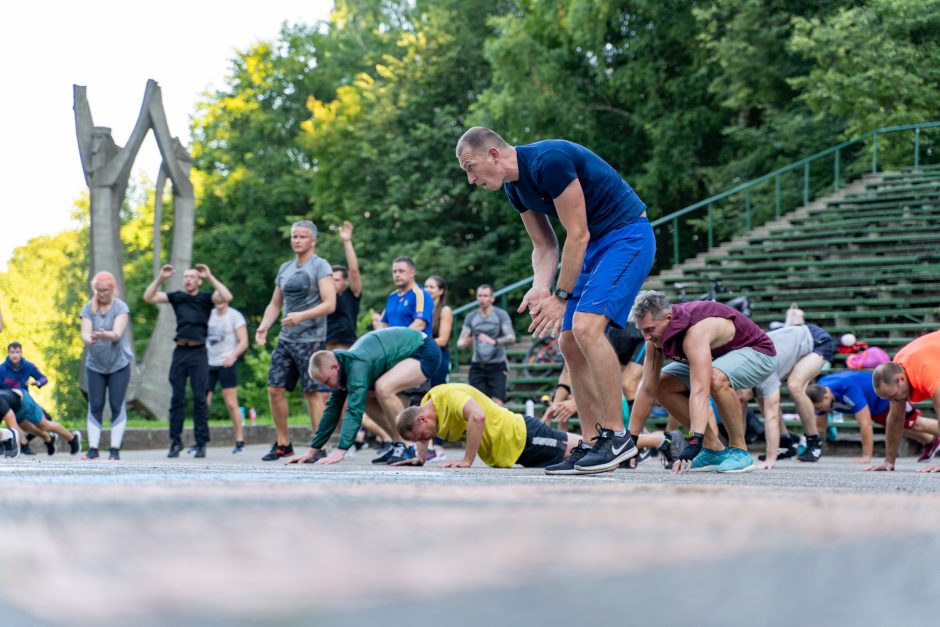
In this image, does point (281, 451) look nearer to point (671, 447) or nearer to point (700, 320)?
point (671, 447)

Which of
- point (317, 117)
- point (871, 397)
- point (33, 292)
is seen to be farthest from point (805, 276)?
point (33, 292)

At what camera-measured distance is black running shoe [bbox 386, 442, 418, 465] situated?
10102 mm

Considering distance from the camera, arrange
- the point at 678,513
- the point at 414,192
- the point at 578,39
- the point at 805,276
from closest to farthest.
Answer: the point at 678,513, the point at 805,276, the point at 578,39, the point at 414,192

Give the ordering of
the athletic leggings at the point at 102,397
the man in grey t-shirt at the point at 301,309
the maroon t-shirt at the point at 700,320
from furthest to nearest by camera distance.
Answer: the athletic leggings at the point at 102,397
the man in grey t-shirt at the point at 301,309
the maroon t-shirt at the point at 700,320

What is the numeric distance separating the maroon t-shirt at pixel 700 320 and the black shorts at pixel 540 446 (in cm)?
92

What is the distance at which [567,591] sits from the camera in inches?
31.7

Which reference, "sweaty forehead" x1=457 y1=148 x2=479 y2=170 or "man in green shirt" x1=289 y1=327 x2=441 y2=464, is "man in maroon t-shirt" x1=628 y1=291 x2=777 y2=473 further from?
"sweaty forehead" x1=457 y1=148 x2=479 y2=170

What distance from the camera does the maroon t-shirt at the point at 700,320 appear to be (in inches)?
301

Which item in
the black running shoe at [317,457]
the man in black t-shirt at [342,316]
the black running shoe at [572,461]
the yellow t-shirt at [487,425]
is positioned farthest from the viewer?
the man in black t-shirt at [342,316]

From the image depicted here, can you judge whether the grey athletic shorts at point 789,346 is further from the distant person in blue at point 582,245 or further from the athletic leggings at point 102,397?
the athletic leggings at point 102,397

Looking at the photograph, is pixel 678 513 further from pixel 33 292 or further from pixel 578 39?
pixel 33 292

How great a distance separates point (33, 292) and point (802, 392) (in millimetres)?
48788

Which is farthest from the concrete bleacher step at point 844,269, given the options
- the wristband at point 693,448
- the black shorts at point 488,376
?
Result: the wristband at point 693,448

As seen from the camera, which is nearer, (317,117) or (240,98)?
(317,117)
